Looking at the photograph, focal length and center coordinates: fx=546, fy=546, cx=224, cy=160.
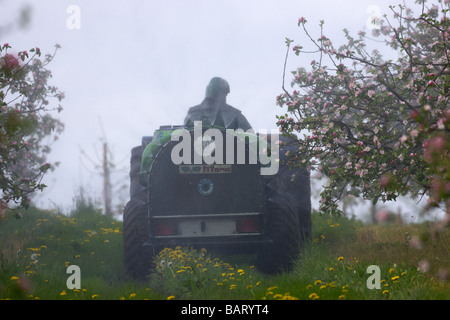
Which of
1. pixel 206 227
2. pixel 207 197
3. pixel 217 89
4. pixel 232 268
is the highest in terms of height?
pixel 217 89

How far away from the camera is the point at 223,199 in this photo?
674cm

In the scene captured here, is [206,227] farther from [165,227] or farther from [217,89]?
[217,89]

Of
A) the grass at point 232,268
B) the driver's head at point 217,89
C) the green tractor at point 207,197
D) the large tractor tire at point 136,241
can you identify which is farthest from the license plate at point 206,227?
the driver's head at point 217,89

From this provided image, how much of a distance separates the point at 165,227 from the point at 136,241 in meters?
0.43

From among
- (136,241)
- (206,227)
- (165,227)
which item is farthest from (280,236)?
(136,241)

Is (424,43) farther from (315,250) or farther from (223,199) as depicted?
(223,199)

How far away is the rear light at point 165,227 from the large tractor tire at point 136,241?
148 mm

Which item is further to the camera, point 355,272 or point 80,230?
point 80,230

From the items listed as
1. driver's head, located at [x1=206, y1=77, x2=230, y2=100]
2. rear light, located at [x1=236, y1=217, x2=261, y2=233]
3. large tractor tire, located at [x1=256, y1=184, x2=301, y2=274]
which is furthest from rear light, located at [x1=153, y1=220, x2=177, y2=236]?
driver's head, located at [x1=206, y1=77, x2=230, y2=100]

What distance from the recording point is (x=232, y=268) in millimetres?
6715

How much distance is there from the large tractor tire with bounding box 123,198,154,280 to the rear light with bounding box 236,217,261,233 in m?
1.16

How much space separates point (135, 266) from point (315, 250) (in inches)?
94.9

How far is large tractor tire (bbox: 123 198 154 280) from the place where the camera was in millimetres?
6793

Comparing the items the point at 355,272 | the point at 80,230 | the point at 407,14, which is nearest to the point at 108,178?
the point at 80,230
